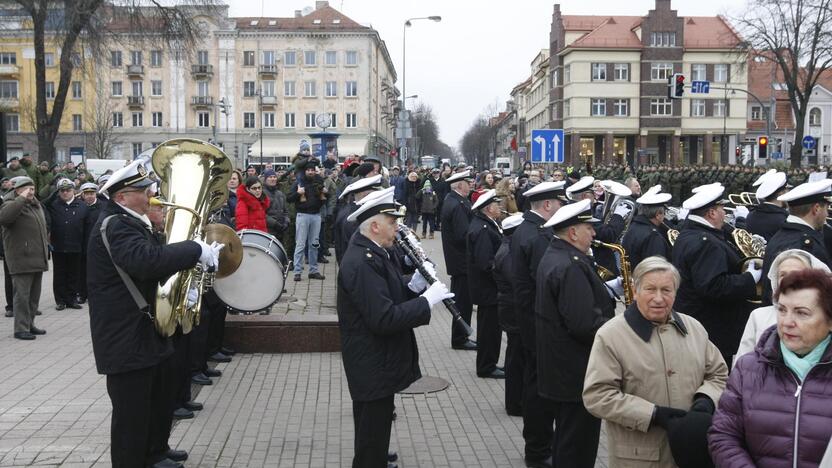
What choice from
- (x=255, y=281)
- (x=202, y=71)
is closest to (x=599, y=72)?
(x=202, y=71)

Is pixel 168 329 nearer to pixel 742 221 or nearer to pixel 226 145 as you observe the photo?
pixel 742 221

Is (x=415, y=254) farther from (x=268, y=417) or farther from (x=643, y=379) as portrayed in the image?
(x=268, y=417)

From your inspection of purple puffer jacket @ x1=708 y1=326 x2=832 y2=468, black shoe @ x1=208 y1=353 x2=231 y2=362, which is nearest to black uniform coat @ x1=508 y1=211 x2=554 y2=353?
purple puffer jacket @ x1=708 y1=326 x2=832 y2=468

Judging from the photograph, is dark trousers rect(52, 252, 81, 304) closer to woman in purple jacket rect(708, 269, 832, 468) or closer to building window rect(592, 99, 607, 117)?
woman in purple jacket rect(708, 269, 832, 468)

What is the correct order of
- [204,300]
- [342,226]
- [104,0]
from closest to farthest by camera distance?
1. [204,300]
2. [342,226]
3. [104,0]

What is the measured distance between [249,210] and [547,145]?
7.16 m

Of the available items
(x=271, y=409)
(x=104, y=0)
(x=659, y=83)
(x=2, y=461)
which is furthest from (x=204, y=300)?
(x=659, y=83)

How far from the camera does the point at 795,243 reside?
591cm

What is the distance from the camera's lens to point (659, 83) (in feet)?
247

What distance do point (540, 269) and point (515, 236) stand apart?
1.56 m

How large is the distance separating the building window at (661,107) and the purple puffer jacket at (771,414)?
249 feet

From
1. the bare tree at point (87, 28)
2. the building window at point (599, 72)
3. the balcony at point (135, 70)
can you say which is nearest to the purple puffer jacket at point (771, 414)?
the bare tree at point (87, 28)

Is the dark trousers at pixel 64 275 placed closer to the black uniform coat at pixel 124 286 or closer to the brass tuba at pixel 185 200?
the brass tuba at pixel 185 200

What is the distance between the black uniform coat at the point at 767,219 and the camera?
799 cm
